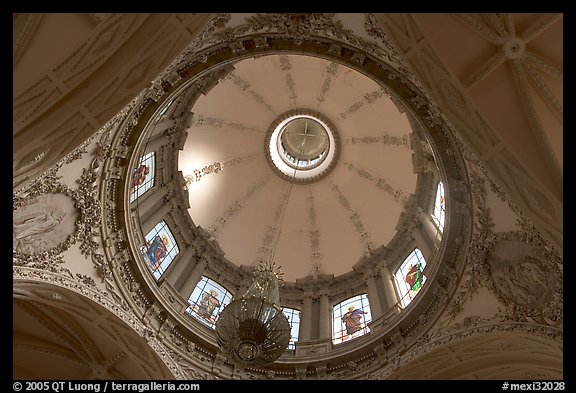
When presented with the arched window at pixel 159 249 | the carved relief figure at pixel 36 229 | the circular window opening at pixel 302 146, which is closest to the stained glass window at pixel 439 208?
the circular window opening at pixel 302 146

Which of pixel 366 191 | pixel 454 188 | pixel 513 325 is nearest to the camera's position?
pixel 513 325

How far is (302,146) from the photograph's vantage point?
24500 mm

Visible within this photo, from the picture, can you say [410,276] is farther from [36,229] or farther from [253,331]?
[36,229]


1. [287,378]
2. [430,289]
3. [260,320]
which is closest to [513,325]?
[430,289]

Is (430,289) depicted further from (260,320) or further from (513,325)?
(260,320)

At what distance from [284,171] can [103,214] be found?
11.4 meters

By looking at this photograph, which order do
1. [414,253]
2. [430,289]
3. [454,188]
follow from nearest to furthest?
[454,188] < [430,289] < [414,253]

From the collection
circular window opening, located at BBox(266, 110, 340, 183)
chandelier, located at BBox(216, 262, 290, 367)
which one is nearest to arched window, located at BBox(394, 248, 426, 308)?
chandelier, located at BBox(216, 262, 290, 367)

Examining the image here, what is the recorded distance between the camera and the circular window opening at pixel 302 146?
22891mm

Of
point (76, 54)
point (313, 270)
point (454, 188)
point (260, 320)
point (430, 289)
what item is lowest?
Answer: point (260, 320)

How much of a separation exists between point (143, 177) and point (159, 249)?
7.83 ft

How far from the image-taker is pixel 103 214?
13.0m

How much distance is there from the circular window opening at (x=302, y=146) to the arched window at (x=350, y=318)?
22.0 feet

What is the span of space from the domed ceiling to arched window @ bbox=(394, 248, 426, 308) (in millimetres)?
3253
